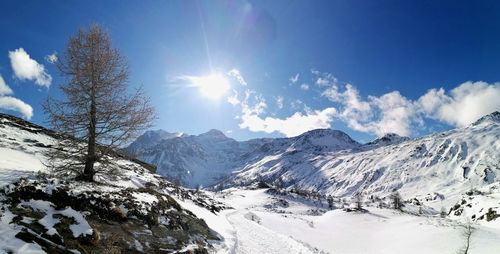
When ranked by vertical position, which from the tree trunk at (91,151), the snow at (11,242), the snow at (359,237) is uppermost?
the tree trunk at (91,151)

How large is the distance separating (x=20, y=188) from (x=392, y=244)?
60.0m

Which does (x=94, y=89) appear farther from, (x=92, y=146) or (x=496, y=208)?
(x=496, y=208)

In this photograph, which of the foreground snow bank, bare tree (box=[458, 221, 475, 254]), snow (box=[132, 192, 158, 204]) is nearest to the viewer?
the foreground snow bank

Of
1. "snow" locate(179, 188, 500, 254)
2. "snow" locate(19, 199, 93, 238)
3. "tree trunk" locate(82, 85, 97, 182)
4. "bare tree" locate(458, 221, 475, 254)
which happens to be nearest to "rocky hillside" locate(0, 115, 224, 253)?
"snow" locate(19, 199, 93, 238)

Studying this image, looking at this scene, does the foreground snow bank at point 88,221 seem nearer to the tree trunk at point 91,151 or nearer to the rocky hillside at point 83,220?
the rocky hillside at point 83,220

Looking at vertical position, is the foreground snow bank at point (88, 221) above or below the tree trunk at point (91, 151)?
below

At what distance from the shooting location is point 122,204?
49.8 ft

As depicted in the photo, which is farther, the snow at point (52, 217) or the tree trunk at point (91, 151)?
the tree trunk at point (91, 151)

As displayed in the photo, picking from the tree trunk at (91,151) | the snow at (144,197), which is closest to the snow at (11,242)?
the snow at (144,197)

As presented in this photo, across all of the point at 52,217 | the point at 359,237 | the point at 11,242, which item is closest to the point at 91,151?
the point at 52,217

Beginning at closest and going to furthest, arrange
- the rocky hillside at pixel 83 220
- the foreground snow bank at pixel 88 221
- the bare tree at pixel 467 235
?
1. the rocky hillside at pixel 83 220
2. the foreground snow bank at pixel 88 221
3. the bare tree at pixel 467 235

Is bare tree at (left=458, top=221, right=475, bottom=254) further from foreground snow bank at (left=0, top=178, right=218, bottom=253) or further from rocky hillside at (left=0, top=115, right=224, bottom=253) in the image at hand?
foreground snow bank at (left=0, top=178, right=218, bottom=253)

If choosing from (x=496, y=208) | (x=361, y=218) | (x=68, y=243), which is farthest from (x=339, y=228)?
(x=68, y=243)

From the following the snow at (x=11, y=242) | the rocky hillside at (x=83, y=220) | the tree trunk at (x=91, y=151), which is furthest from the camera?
the tree trunk at (x=91, y=151)
